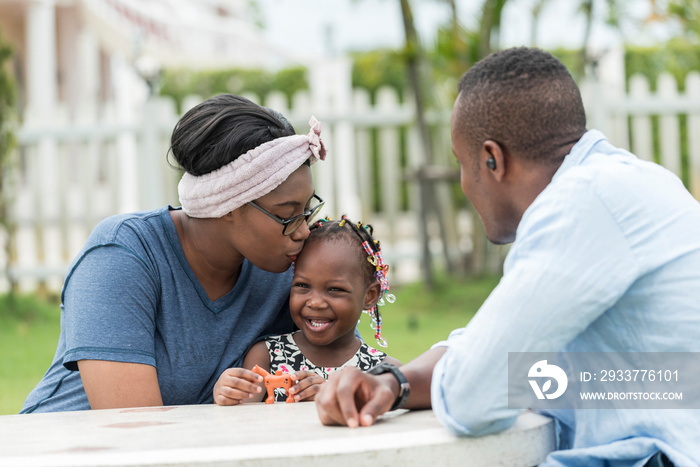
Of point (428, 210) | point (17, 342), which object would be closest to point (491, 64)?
point (17, 342)

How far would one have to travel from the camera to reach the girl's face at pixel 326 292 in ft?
9.98

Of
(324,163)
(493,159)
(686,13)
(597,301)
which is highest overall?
(686,13)

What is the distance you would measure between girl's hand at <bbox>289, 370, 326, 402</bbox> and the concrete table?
0.49 m

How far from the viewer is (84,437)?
5.86 ft

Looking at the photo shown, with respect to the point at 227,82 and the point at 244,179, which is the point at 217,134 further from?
the point at 227,82

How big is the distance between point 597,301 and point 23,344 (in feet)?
21.3

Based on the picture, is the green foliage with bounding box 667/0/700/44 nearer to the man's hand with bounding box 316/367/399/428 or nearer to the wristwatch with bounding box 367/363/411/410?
the wristwatch with bounding box 367/363/411/410

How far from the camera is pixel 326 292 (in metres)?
3.07

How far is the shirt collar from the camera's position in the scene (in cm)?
184

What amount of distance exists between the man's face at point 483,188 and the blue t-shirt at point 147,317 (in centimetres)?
117

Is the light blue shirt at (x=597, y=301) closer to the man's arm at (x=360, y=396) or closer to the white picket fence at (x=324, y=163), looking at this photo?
the man's arm at (x=360, y=396)

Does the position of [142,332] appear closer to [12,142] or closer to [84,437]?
[84,437]

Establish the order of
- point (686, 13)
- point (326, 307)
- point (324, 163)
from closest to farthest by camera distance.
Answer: point (326, 307), point (324, 163), point (686, 13)

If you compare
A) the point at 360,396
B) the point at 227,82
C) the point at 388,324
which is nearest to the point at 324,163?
the point at 388,324
